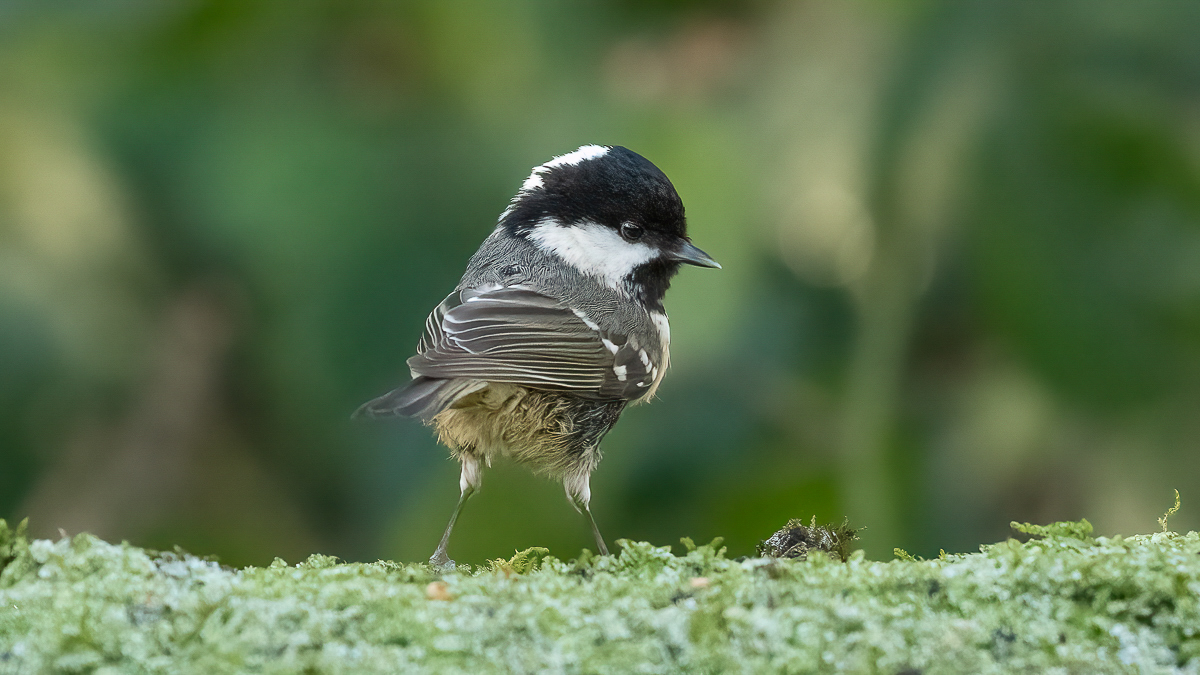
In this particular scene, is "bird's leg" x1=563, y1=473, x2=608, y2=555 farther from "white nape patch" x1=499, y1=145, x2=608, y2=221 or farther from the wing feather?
"white nape patch" x1=499, y1=145, x2=608, y2=221

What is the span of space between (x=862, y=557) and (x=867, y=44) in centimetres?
155

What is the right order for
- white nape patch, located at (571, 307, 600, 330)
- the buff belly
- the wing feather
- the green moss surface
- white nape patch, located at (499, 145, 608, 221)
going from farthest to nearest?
white nape patch, located at (499, 145, 608, 221)
white nape patch, located at (571, 307, 600, 330)
the buff belly
the wing feather
the green moss surface

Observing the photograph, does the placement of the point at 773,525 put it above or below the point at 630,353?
below

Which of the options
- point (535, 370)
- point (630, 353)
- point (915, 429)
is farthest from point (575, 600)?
point (915, 429)

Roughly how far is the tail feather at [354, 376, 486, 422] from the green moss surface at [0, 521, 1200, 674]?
35cm

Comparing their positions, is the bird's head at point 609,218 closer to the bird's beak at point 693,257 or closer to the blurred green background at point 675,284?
the bird's beak at point 693,257

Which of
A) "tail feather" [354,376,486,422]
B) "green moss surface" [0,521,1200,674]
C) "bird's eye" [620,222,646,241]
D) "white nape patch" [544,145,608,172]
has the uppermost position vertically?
"white nape patch" [544,145,608,172]

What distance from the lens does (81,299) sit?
2225mm

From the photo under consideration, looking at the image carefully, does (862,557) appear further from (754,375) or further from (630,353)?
(754,375)

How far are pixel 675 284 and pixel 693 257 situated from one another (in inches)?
9.0

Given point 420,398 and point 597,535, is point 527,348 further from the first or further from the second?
point 597,535

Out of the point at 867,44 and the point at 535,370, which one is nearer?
the point at 535,370

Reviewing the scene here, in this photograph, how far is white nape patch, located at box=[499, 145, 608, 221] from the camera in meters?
2.05

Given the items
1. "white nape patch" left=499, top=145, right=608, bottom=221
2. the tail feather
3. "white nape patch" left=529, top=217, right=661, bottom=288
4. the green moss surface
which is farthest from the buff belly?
the green moss surface
